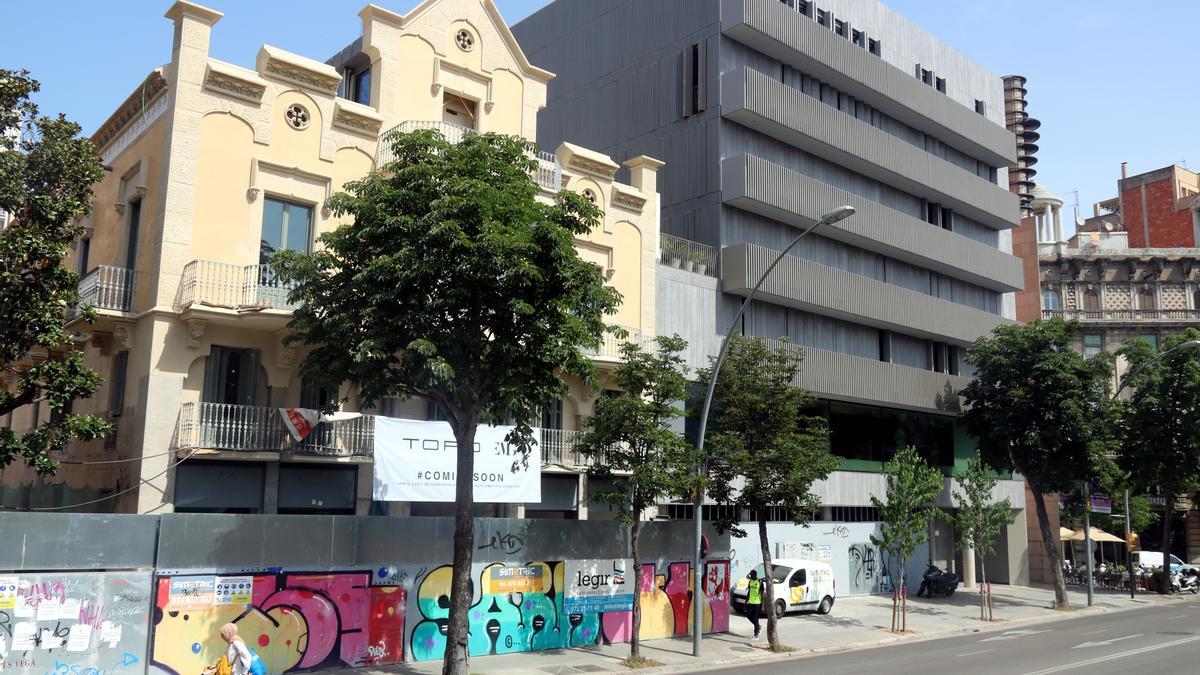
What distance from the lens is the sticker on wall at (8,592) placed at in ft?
49.1

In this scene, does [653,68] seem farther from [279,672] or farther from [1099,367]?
[279,672]

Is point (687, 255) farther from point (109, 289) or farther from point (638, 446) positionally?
point (109, 289)

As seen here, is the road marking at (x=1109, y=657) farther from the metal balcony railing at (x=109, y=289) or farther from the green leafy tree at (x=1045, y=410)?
the metal balcony railing at (x=109, y=289)

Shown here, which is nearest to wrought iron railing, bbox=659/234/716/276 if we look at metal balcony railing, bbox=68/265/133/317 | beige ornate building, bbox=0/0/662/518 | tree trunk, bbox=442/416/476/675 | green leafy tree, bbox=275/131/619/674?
beige ornate building, bbox=0/0/662/518

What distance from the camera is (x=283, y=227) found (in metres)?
23.7

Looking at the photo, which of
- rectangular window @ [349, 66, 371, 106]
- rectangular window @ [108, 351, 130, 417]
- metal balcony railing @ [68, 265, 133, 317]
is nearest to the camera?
metal balcony railing @ [68, 265, 133, 317]

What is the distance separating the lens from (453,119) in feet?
91.5

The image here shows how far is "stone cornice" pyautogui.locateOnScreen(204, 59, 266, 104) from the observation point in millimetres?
22562

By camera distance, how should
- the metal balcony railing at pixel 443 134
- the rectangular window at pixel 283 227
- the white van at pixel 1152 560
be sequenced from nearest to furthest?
the rectangular window at pixel 283 227 → the metal balcony railing at pixel 443 134 → the white van at pixel 1152 560

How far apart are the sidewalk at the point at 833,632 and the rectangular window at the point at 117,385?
957 centimetres

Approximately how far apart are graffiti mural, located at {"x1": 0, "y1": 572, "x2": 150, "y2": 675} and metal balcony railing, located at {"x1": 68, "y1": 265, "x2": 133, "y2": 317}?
8295 millimetres

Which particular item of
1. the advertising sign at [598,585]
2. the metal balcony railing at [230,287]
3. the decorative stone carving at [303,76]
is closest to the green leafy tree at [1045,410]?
the advertising sign at [598,585]

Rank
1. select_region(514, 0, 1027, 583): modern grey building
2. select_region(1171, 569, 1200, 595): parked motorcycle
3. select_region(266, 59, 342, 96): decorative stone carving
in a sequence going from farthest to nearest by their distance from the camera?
select_region(1171, 569, 1200, 595): parked motorcycle → select_region(514, 0, 1027, 583): modern grey building → select_region(266, 59, 342, 96): decorative stone carving

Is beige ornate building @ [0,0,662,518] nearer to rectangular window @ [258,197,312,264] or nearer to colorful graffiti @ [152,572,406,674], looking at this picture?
rectangular window @ [258,197,312,264]
